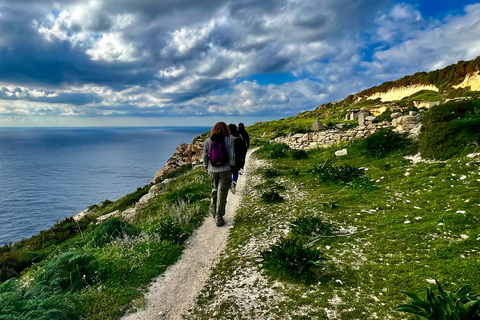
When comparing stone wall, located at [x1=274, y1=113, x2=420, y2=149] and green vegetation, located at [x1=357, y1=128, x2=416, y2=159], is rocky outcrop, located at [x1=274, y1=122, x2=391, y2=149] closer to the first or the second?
stone wall, located at [x1=274, y1=113, x2=420, y2=149]

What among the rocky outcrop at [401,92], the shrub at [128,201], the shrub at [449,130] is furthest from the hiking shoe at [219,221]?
the rocky outcrop at [401,92]

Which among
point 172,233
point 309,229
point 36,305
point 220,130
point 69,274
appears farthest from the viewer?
point 220,130

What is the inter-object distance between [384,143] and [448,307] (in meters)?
14.6

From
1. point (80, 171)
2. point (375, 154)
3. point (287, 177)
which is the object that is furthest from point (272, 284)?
point (80, 171)

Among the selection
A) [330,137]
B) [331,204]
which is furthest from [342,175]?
[330,137]

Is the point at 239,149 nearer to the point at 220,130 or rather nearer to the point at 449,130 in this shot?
the point at 220,130

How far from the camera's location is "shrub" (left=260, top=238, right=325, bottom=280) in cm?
553

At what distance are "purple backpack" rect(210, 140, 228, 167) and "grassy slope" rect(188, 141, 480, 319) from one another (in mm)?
2552

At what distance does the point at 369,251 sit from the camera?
605cm

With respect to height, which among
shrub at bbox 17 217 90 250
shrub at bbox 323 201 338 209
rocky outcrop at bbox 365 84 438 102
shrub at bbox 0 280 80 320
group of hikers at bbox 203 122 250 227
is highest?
rocky outcrop at bbox 365 84 438 102

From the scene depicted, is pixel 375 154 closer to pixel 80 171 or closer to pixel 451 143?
pixel 451 143

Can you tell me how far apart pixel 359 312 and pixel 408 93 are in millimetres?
97151

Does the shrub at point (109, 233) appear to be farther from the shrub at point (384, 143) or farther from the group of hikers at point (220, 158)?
the shrub at point (384, 143)

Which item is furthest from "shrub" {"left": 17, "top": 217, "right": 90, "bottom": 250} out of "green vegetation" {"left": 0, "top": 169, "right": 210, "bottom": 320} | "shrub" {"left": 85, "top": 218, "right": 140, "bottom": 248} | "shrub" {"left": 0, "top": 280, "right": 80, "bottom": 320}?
"shrub" {"left": 0, "top": 280, "right": 80, "bottom": 320}
